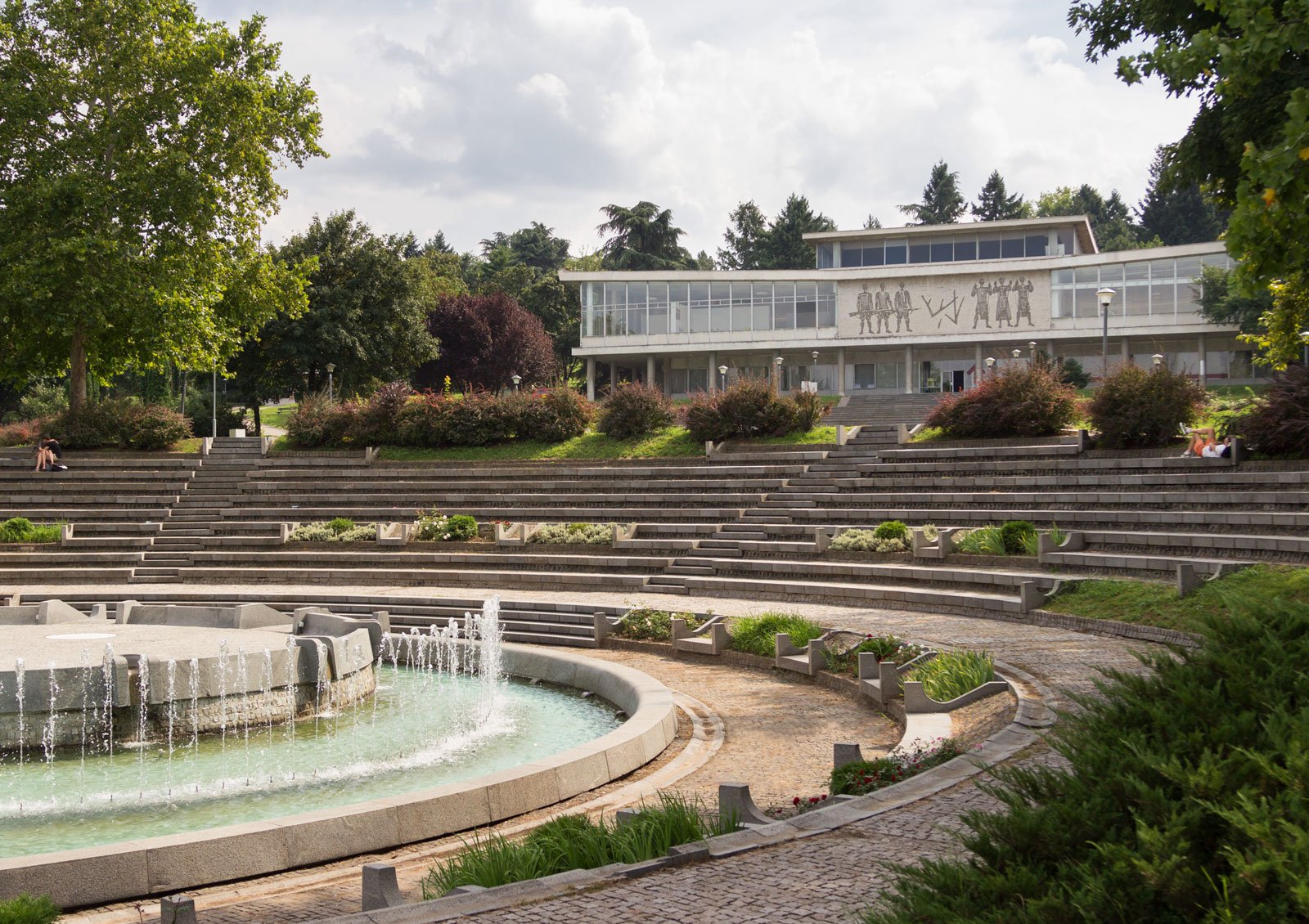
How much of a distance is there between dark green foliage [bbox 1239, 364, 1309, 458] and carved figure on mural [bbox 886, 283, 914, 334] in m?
31.9

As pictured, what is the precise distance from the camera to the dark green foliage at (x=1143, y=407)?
24.3m

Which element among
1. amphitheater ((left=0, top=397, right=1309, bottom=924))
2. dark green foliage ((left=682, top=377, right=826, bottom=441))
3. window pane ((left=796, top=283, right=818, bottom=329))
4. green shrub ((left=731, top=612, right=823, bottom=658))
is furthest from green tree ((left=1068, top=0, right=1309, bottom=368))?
window pane ((left=796, top=283, right=818, bottom=329))

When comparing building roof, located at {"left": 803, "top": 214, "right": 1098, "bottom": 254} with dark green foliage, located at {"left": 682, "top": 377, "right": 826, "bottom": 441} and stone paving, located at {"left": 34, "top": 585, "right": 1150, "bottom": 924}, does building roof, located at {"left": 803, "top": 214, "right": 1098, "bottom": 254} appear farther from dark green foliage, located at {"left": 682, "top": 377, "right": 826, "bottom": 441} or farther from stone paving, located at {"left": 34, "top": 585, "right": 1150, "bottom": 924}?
stone paving, located at {"left": 34, "top": 585, "right": 1150, "bottom": 924}

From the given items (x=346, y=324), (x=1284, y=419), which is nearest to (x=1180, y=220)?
(x=346, y=324)

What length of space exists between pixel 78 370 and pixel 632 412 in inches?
699

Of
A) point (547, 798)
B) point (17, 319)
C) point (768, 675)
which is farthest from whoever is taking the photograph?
point (17, 319)

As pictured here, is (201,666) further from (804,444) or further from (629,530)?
(804,444)

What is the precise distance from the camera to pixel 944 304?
2079 inches

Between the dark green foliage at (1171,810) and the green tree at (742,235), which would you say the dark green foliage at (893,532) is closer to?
the dark green foliage at (1171,810)

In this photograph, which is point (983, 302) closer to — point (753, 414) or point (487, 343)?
point (753, 414)

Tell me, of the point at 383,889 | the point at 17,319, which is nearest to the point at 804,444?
the point at 17,319

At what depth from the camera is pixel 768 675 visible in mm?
15625

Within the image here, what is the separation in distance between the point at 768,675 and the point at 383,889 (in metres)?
9.94

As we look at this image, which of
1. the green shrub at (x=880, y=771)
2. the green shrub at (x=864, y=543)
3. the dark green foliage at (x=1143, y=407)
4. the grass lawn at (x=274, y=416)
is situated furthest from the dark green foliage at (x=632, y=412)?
the grass lawn at (x=274, y=416)
